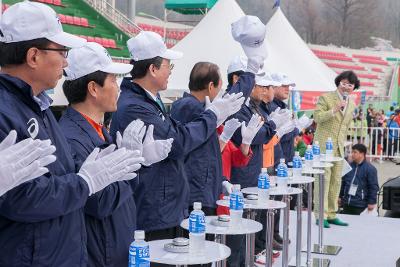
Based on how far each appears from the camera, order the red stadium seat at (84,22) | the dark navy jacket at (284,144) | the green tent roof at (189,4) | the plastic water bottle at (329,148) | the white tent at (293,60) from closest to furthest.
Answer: the dark navy jacket at (284,144)
the plastic water bottle at (329,148)
the white tent at (293,60)
the red stadium seat at (84,22)
the green tent roof at (189,4)

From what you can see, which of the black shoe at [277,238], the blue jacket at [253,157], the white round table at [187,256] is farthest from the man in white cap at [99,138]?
the black shoe at [277,238]

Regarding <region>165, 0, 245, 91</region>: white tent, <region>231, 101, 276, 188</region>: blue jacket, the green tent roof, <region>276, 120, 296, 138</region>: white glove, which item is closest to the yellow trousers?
<region>276, 120, 296, 138</region>: white glove

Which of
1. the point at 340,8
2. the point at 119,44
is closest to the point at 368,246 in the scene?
the point at 119,44

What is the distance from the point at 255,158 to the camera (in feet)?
14.1

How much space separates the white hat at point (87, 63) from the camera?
2.29m

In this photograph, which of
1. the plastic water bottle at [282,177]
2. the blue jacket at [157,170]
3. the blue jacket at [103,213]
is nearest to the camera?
the blue jacket at [103,213]

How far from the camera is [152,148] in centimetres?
242

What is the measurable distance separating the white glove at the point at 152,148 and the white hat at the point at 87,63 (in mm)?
301

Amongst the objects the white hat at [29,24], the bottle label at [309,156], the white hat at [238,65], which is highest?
the white hat at [238,65]

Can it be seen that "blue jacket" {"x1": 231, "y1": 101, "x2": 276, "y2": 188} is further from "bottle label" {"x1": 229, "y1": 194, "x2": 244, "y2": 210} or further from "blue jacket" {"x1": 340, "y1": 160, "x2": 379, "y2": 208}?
"blue jacket" {"x1": 340, "y1": 160, "x2": 379, "y2": 208}

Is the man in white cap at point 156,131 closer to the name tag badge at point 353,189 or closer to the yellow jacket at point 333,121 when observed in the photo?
the yellow jacket at point 333,121

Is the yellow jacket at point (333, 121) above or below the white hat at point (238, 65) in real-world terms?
below

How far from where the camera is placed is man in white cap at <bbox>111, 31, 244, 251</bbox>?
268 centimetres

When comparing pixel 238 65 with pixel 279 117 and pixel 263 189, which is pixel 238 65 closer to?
pixel 279 117
